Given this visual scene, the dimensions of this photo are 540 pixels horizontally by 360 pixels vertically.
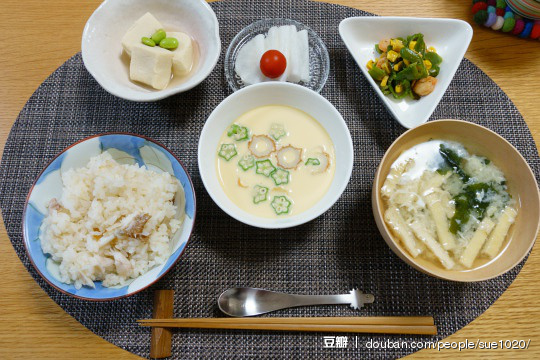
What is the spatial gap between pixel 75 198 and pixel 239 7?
1.22 meters

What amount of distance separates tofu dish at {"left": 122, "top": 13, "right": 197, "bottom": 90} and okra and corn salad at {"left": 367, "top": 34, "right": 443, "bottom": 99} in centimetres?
84

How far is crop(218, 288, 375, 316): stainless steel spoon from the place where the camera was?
1.58 metres

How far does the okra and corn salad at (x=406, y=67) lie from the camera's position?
1760mm

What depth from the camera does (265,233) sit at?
1.70 m

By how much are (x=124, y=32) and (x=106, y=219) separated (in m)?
0.88

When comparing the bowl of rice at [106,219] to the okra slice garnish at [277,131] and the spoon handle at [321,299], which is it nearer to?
the okra slice garnish at [277,131]

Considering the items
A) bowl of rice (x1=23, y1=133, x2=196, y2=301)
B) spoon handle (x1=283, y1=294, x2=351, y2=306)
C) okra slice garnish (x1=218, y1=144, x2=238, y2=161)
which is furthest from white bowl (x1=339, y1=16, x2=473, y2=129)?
bowl of rice (x1=23, y1=133, x2=196, y2=301)

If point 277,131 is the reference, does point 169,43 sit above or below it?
above

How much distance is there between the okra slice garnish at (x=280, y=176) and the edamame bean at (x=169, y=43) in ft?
2.37

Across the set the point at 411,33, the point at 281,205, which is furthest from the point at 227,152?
the point at 411,33

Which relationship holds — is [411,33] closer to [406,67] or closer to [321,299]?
[406,67]

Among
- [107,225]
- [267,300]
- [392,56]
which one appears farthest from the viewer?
[392,56]

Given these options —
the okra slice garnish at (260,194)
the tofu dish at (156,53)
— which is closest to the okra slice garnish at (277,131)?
the okra slice garnish at (260,194)

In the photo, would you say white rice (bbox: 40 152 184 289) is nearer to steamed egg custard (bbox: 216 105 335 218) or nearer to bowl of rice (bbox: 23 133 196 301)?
bowl of rice (bbox: 23 133 196 301)
